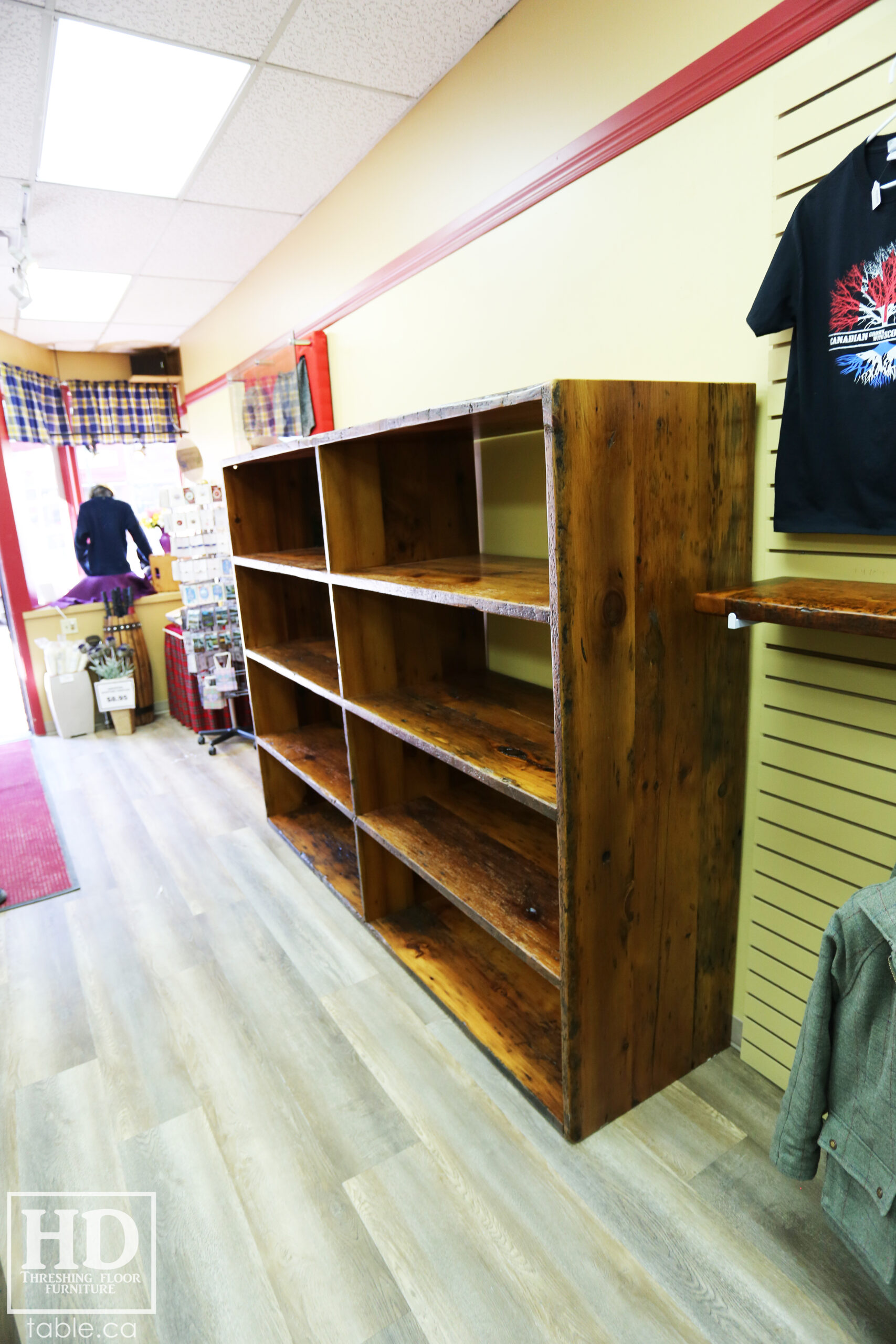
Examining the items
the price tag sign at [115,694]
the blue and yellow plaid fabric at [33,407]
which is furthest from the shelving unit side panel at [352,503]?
the blue and yellow plaid fabric at [33,407]

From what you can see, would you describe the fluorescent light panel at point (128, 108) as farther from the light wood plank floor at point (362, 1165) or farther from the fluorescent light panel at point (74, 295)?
the light wood plank floor at point (362, 1165)

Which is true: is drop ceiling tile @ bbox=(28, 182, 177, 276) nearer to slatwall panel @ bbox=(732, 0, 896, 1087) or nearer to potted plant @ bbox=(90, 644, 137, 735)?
potted plant @ bbox=(90, 644, 137, 735)

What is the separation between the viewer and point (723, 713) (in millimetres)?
1731

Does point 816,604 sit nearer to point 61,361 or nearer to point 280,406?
point 280,406

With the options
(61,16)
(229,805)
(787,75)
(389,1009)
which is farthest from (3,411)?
(787,75)

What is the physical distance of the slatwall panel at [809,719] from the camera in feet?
4.48

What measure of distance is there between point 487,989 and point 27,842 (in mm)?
2463

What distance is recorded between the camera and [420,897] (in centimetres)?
269

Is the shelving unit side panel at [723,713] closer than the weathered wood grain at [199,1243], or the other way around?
the weathered wood grain at [199,1243]

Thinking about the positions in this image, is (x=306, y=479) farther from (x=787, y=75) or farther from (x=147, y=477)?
(x=147, y=477)

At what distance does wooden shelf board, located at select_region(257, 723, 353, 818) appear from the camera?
270 cm

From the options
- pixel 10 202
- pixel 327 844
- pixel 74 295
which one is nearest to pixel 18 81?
pixel 10 202

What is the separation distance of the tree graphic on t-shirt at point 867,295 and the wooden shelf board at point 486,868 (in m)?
1.38

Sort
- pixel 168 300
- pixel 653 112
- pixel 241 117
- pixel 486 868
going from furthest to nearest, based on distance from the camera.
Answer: pixel 168 300 < pixel 241 117 < pixel 486 868 < pixel 653 112
